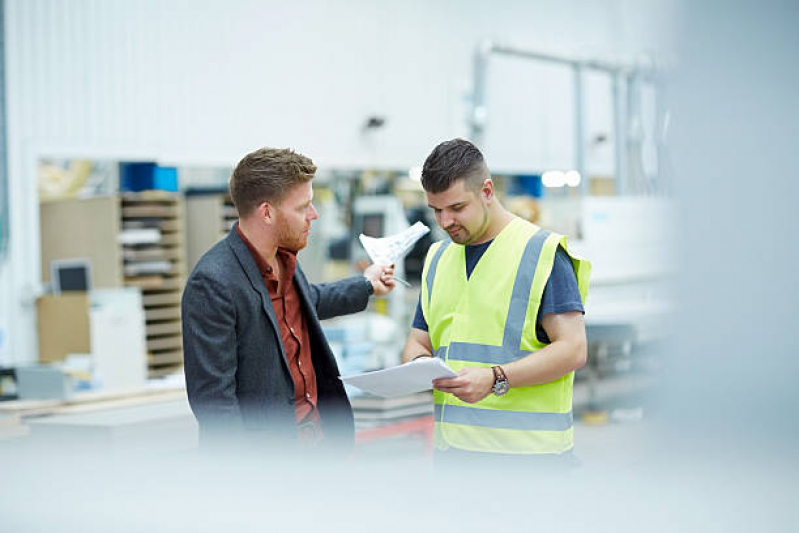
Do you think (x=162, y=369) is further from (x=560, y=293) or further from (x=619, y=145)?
(x=560, y=293)

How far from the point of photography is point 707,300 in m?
0.46

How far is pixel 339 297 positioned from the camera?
95.0 inches

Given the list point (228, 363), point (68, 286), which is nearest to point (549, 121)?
point (68, 286)

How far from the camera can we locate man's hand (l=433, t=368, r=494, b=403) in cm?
197

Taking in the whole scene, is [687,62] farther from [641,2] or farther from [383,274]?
[383,274]

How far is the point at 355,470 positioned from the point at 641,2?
0.32 metres

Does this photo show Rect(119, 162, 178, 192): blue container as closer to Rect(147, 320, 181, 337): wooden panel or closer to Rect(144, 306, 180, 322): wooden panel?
Rect(144, 306, 180, 322): wooden panel

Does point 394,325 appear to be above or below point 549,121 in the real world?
below

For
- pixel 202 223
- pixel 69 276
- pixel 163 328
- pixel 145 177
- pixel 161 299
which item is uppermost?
pixel 145 177

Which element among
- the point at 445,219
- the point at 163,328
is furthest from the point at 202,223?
the point at 445,219

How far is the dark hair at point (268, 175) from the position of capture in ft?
6.62

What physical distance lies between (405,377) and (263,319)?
1.05 ft

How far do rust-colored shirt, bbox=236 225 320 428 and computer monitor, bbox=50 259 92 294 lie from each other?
486cm

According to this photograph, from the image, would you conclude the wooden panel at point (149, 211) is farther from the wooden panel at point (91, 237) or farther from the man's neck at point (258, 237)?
the man's neck at point (258, 237)
